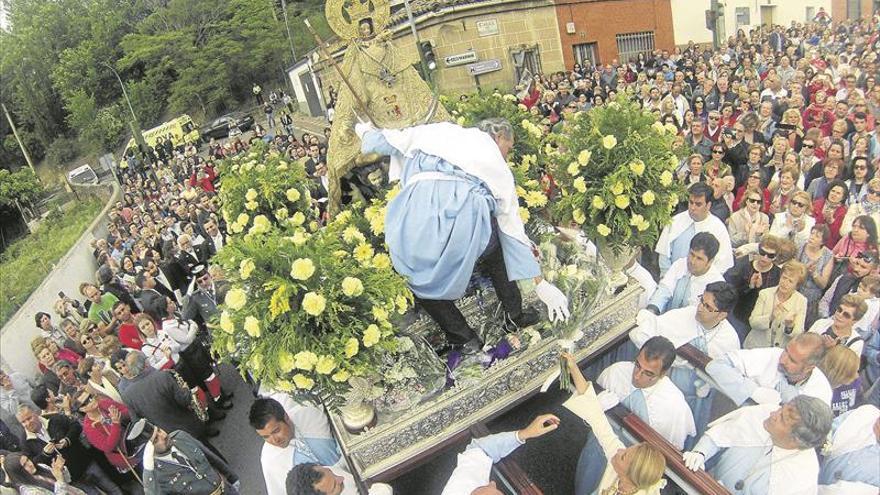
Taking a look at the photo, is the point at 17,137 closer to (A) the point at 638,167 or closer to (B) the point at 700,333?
(A) the point at 638,167

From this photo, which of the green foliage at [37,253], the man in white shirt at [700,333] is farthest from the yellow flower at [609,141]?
the green foliage at [37,253]

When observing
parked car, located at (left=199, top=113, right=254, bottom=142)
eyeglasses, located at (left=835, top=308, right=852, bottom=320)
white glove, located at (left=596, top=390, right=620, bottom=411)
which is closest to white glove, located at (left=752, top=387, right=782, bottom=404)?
white glove, located at (left=596, top=390, right=620, bottom=411)

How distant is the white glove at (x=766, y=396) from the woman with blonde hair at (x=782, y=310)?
1113 millimetres

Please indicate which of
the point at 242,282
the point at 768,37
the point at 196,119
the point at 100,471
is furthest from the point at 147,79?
the point at 768,37

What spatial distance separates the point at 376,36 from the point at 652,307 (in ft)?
10.6

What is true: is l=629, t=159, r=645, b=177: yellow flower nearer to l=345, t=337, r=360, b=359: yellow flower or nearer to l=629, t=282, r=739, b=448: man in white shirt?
l=629, t=282, r=739, b=448: man in white shirt

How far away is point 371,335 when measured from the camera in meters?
2.71

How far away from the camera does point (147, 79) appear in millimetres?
6484

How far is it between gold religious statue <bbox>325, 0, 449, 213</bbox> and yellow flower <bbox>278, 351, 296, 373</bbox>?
2.39 meters

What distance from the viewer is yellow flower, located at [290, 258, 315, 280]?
2.60 meters

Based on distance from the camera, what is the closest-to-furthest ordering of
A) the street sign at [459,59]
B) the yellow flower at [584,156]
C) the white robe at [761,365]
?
1. the white robe at [761,365]
2. the yellow flower at [584,156]
3. the street sign at [459,59]

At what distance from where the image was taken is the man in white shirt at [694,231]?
167 inches

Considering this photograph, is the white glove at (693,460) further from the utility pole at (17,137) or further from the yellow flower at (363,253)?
the utility pole at (17,137)

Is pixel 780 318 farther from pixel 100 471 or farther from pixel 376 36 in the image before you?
pixel 100 471
